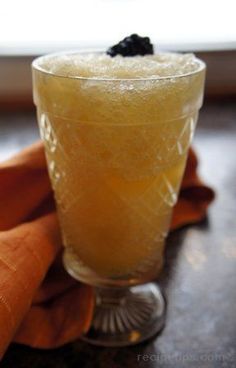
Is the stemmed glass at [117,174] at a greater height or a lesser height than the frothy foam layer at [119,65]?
lesser

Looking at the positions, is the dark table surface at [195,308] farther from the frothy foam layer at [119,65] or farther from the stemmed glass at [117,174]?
the frothy foam layer at [119,65]

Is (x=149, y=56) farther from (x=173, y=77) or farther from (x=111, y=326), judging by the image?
(x=111, y=326)

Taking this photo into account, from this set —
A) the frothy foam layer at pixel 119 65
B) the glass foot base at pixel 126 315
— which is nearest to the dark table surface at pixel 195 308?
the glass foot base at pixel 126 315

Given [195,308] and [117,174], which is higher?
[117,174]

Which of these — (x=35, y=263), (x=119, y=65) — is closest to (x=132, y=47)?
(x=119, y=65)

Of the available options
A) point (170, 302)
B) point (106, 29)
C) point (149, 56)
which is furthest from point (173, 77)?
point (106, 29)

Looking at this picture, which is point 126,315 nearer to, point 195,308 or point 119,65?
point 195,308

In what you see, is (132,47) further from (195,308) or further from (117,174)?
(195,308)
